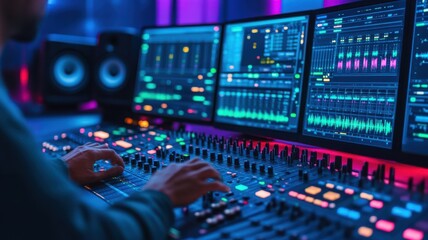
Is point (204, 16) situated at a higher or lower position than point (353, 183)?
higher

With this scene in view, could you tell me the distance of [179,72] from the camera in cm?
188

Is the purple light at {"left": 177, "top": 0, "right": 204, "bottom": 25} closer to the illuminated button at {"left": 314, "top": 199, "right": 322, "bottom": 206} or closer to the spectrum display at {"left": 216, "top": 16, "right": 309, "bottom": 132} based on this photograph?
the spectrum display at {"left": 216, "top": 16, "right": 309, "bottom": 132}

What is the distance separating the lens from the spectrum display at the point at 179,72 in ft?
5.81

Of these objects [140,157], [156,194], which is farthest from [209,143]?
[156,194]

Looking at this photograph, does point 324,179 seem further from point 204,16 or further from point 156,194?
point 204,16

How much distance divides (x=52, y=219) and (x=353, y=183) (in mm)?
644

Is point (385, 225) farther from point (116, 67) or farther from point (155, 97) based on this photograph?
point (116, 67)

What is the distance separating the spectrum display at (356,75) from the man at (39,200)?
735mm

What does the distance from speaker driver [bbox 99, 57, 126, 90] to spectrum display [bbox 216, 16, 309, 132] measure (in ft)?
2.29

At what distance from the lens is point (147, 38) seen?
2.03 metres

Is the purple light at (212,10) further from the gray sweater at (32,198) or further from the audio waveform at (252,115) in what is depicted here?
the gray sweater at (32,198)

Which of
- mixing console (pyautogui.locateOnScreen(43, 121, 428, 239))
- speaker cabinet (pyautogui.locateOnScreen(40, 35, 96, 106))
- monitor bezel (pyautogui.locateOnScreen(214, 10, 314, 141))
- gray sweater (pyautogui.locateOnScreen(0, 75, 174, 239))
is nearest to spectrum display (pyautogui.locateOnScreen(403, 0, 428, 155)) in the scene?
mixing console (pyautogui.locateOnScreen(43, 121, 428, 239))

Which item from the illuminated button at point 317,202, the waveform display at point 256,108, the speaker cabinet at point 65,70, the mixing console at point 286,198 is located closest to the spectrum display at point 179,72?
the waveform display at point 256,108

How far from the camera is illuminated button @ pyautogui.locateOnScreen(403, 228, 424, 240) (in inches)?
26.1
